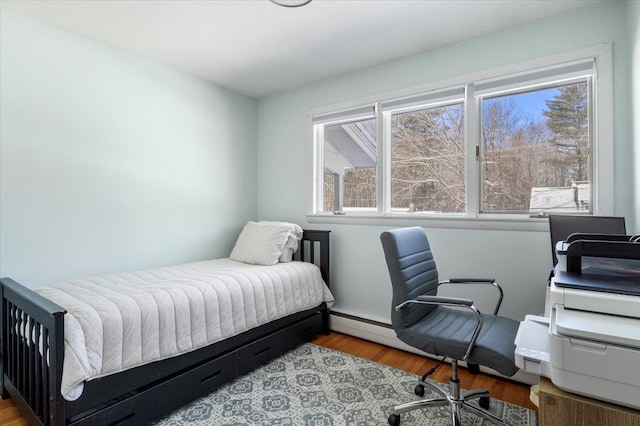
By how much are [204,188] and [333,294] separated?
5.37 ft

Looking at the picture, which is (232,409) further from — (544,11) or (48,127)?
(544,11)

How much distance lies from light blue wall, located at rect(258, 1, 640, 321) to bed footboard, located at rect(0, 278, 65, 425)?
2.15m

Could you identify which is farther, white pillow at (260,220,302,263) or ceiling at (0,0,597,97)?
white pillow at (260,220,302,263)

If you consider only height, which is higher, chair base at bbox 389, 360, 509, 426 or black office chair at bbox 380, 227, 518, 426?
black office chair at bbox 380, 227, 518, 426

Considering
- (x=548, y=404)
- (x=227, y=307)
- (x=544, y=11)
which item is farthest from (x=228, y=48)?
(x=548, y=404)

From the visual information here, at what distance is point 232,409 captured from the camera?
185cm

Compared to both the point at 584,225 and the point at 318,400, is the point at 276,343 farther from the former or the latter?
the point at 584,225

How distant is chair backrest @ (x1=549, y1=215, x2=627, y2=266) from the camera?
160 cm

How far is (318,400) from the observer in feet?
6.34

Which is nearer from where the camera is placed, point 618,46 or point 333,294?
point 618,46

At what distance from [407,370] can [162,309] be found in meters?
1.70

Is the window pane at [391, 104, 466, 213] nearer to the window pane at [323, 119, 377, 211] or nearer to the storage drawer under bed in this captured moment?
the window pane at [323, 119, 377, 211]

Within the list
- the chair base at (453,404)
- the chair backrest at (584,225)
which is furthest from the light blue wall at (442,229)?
the chair base at (453,404)

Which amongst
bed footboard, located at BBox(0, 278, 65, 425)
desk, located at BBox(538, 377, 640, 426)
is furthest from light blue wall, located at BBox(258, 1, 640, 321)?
bed footboard, located at BBox(0, 278, 65, 425)
